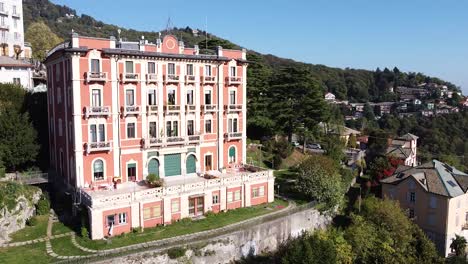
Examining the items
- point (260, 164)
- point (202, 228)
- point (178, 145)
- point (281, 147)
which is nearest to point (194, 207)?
point (202, 228)

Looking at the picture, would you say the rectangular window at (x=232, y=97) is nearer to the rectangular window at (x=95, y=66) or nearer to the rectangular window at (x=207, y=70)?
the rectangular window at (x=207, y=70)

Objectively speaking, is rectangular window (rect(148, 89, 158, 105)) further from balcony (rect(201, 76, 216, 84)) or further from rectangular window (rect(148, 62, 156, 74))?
balcony (rect(201, 76, 216, 84))

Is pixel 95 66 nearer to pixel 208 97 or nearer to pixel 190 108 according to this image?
pixel 190 108

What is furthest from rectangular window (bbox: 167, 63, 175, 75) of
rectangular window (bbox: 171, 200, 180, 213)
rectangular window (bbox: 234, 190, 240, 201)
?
rectangular window (bbox: 234, 190, 240, 201)

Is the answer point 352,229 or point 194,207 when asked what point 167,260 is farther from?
point 352,229

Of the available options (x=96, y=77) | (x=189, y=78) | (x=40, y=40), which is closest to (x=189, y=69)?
(x=189, y=78)

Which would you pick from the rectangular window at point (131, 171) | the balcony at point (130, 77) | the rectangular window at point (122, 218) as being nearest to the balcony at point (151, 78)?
the balcony at point (130, 77)
